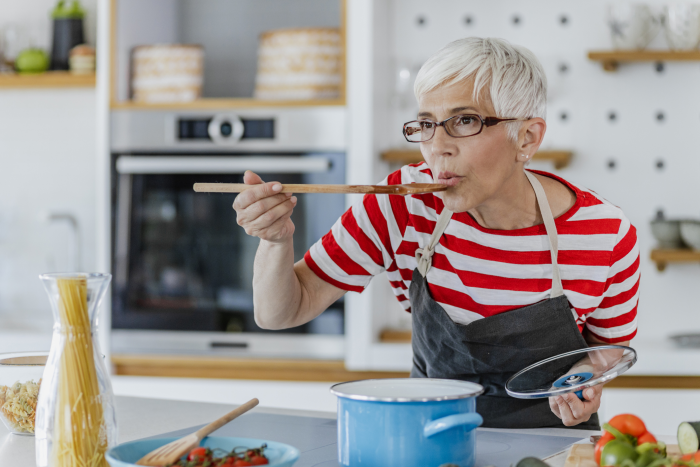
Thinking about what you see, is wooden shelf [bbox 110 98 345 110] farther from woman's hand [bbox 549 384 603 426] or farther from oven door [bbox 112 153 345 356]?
woman's hand [bbox 549 384 603 426]

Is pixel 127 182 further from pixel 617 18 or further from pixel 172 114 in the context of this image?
pixel 617 18

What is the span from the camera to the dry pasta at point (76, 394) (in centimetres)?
78

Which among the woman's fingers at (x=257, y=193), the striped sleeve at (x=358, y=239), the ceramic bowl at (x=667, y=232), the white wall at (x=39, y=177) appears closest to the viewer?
the woman's fingers at (x=257, y=193)

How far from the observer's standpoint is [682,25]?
2.37 metres

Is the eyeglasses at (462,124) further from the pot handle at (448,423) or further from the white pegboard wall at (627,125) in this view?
the white pegboard wall at (627,125)

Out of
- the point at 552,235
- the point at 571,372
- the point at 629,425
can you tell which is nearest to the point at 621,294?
the point at 552,235

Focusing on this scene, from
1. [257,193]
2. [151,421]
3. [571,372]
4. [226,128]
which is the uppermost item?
[226,128]

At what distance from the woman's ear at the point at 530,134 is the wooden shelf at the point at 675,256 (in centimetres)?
132

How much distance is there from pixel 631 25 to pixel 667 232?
0.69 m

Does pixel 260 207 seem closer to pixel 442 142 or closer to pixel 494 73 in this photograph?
pixel 442 142

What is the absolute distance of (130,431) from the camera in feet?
3.55

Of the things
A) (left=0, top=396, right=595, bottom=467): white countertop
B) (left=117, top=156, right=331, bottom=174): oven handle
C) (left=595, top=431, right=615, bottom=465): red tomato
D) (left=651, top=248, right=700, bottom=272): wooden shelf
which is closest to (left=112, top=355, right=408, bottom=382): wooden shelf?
(left=117, top=156, right=331, bottom=174): oven handle

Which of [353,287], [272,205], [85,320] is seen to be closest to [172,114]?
[353,287]

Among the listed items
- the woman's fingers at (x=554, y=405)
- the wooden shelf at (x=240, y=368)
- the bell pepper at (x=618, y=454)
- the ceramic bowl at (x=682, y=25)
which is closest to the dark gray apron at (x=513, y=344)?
the woman's fingers at (x=554, y=405)
